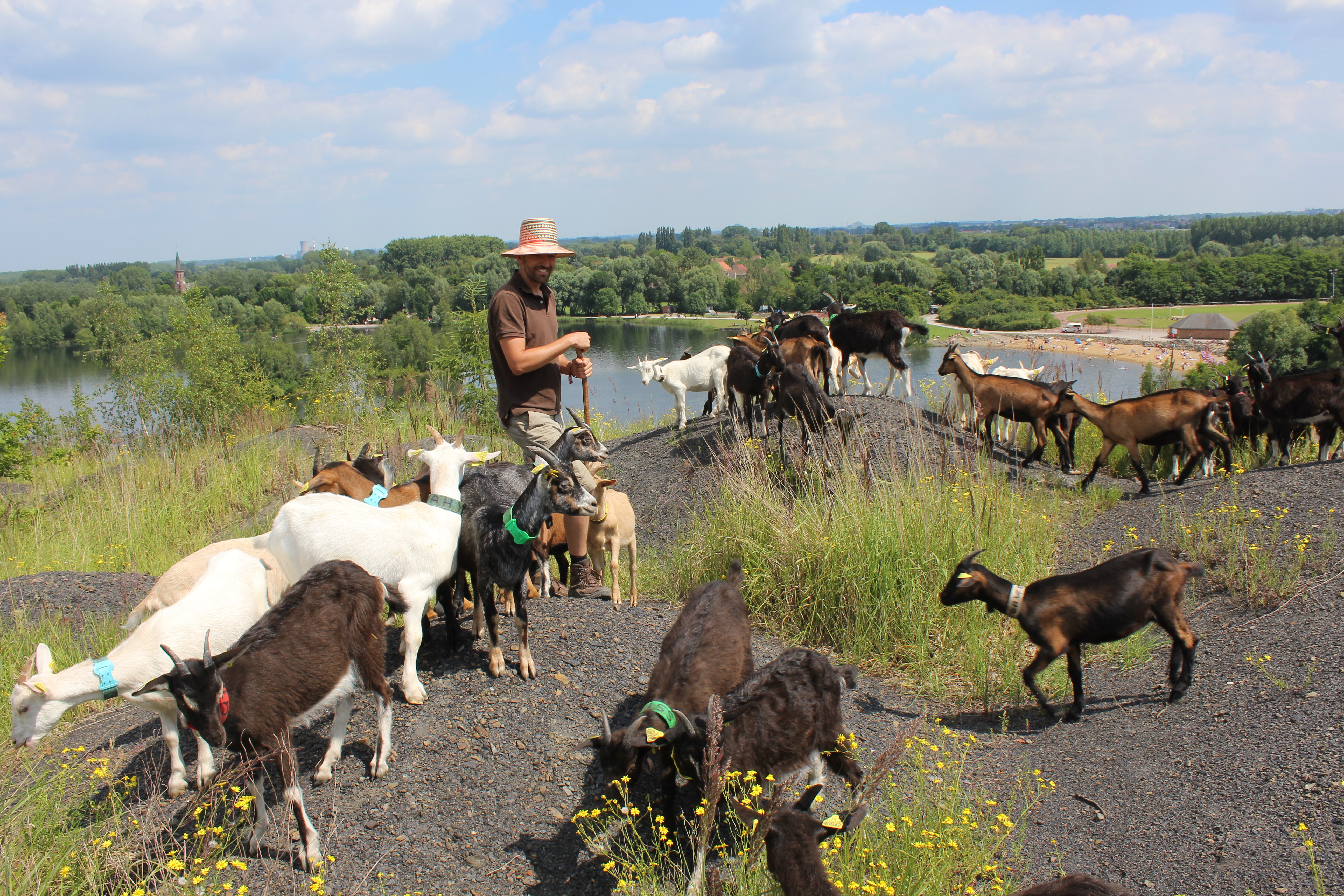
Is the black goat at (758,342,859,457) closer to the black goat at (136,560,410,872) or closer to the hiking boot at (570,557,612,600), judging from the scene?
the hiking boot at (570,557,612,600)

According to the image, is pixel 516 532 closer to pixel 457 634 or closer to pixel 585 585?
pixel 457 634

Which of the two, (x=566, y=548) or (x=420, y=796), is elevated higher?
(x=566, y=548)

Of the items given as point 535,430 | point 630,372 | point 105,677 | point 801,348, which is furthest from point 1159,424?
point 630,372

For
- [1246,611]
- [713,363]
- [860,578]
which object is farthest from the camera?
[713,363]

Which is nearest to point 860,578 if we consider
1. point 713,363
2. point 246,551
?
point 246,551

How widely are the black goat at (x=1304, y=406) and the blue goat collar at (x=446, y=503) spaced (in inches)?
369

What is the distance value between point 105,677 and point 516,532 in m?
1.99

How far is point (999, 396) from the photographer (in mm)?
10117

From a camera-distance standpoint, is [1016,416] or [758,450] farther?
[1016,416]

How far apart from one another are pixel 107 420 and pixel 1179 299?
3127 inches

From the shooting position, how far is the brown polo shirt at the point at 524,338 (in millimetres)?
5445

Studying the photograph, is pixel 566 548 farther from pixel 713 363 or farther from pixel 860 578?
pixel 713 363

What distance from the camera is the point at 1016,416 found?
10.1 meters

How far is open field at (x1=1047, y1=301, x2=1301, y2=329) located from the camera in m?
52.2
